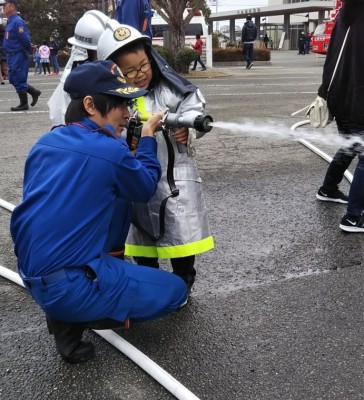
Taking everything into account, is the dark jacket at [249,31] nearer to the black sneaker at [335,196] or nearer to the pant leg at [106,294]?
the black sneaker at [335,196]

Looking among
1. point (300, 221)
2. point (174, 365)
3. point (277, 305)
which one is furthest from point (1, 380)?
point (300, 221)

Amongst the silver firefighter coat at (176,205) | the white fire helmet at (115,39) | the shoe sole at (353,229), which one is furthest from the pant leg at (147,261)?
the shoe sole at (353,229)

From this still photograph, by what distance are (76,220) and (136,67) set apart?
2.85 ft

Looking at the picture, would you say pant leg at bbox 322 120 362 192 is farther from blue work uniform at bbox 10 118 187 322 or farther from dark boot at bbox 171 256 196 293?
blue work uniform at bbox 10 118 187 322

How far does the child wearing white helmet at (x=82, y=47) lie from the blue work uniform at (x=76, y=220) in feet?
2.78

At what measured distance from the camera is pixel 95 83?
2.13m

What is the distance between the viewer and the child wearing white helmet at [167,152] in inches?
96.7

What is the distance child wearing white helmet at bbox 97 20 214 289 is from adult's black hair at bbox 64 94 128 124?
14.0 inches

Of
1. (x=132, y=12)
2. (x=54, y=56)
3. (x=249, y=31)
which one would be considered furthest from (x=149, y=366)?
(x=54, y=56)

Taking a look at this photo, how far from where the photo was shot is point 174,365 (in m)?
2.32

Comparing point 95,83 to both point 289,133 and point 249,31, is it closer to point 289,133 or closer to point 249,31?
point 289,133

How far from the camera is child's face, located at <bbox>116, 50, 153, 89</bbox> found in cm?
246

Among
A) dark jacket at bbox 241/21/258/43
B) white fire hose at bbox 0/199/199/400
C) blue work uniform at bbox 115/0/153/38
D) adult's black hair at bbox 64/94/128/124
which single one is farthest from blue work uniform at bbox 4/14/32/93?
dark jacket at bbox 241/21/258/43

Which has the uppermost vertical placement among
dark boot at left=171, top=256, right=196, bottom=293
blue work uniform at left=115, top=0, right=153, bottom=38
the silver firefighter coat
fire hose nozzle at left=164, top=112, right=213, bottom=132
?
blue work uniform at left=115, top=0, right=153, bottom=38
